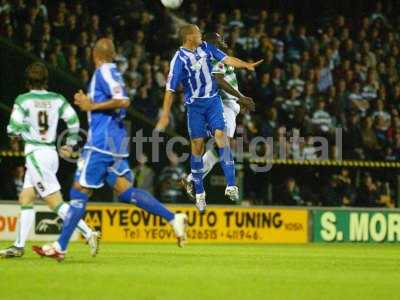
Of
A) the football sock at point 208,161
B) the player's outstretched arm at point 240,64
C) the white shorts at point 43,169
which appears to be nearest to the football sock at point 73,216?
the white shorts at point 43,169

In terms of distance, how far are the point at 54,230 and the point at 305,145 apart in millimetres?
6085

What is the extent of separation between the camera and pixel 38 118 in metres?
11.4

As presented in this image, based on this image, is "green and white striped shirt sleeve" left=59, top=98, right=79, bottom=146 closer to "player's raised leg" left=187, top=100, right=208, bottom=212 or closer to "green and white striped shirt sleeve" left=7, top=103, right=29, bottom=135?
"green and white striped shirt sleeve" left=7, top=103, right=29, bottom=135

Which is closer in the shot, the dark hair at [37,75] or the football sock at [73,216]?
the football sock at [73,216]

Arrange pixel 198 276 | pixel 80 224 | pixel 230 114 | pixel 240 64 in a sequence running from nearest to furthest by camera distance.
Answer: pixel 198 276
pixel 80 224
pixel 240 64
pixel 230 114

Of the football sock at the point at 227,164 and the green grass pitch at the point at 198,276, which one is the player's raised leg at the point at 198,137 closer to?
the football sock at the point at 227,164

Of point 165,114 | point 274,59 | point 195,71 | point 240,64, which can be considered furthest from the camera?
point 274,59

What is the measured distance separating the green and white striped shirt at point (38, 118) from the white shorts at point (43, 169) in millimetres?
84

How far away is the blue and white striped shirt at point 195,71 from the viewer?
540 inches

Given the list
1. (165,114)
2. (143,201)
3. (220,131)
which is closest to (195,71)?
(220,131)

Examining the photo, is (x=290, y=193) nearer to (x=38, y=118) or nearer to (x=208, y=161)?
(x=208, y=161)

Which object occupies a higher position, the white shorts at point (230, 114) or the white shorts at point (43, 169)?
the white shorts at point (230, 114)

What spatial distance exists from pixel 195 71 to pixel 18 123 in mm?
3431

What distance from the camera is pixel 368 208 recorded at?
19.4m
